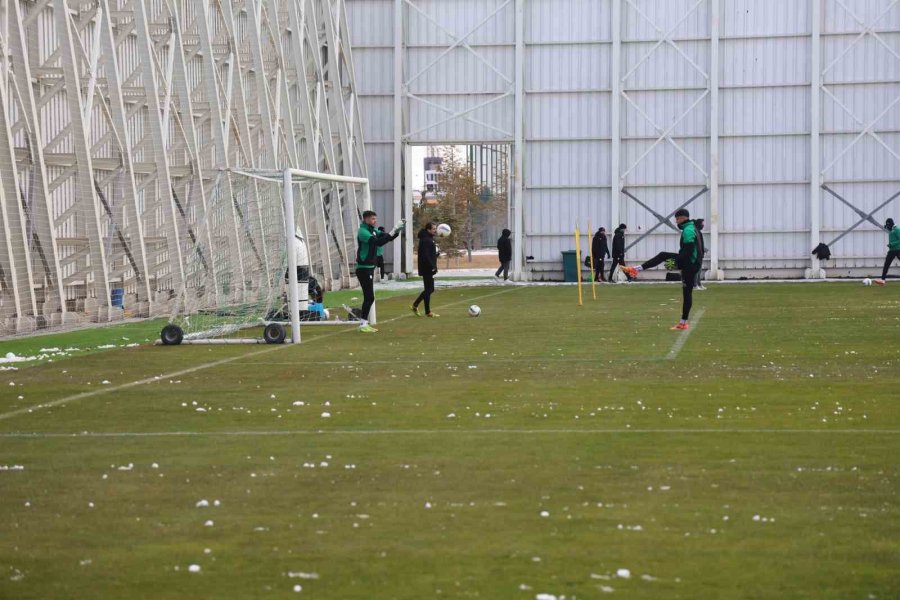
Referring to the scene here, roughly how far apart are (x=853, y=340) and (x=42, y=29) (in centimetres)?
1849

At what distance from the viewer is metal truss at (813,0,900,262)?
4659 centimetres

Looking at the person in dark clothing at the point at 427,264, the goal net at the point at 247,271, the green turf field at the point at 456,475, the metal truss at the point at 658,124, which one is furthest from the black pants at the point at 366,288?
the metal truss at the point at 658,124

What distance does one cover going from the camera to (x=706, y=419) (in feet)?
39.7

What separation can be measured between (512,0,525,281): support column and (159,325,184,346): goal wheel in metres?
27.8

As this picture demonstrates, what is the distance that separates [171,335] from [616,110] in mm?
28577

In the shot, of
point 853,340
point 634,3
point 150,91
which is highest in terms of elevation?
point 634,3

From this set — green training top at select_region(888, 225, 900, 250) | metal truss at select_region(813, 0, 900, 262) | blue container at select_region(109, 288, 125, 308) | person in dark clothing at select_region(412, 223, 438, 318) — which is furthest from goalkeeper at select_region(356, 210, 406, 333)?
metal truss at select_region(813, 0, 900, 262)

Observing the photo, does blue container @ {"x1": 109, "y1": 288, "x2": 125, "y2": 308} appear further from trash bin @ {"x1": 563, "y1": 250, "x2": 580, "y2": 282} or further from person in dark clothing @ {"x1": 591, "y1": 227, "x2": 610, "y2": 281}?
trash bin @ {"x1": 563, "y1": 250, "x2": 580, "y2": 282}

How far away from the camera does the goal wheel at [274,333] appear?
70.0 feet

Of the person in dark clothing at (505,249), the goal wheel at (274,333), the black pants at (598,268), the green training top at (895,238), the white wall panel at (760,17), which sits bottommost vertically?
the black pants at (598,268)

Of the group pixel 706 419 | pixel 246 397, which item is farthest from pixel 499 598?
pixel 246 397

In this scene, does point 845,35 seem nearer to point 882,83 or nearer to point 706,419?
point 882,83

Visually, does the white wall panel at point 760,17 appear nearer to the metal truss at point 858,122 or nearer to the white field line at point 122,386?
the metal truss at point 858,122

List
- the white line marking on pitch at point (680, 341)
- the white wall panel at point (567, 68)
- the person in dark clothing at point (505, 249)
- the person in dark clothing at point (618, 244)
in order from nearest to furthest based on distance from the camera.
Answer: the white line marking on pitch at point (680, 341) < the person in dark clothing at point (618, 244) < the person in dark clothing at point (505, 249) < the white wall panel at point (567, 68)
